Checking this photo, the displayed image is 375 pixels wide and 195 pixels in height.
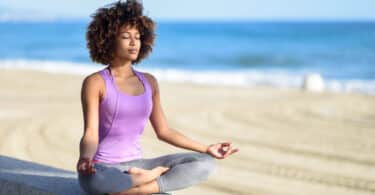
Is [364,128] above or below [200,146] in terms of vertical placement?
below

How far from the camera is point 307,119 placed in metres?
9.69

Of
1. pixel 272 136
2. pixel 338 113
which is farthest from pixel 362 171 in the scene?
pixel 338 113

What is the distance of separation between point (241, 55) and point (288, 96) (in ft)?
74.2

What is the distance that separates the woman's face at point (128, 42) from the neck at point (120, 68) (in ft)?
0.17

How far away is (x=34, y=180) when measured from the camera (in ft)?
12.6

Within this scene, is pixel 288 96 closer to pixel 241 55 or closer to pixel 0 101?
pixel 0 101

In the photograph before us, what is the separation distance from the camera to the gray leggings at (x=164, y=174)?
317 centimetres

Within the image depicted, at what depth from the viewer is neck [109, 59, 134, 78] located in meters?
3.49

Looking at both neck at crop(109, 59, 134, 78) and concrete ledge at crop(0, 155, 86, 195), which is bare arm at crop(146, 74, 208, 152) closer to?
neck at crop(109, 59, 134, 78)

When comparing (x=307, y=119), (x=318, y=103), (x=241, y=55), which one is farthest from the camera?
(x=241, y=55)

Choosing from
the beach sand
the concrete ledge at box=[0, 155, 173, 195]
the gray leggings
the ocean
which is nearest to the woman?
the gray leggings

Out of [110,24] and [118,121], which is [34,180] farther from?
[110,24]

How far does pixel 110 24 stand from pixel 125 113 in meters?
0.45

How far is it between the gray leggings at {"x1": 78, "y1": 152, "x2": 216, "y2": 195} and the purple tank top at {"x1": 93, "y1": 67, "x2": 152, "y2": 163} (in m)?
0.07
